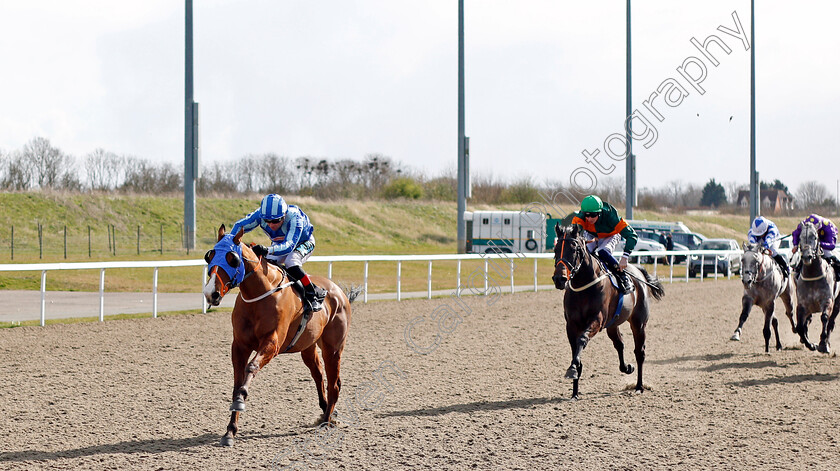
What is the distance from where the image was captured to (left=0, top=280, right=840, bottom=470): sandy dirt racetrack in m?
5.36

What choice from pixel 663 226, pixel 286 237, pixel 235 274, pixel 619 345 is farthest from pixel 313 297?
pixel 663 226

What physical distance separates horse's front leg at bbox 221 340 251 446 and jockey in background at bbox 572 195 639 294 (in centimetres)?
352

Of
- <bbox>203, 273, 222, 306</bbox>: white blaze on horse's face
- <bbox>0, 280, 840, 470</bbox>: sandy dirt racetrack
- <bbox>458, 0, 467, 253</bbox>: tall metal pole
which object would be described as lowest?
<bbox>0, 280, 840, 470</bbox>: sandy dirt racetrack

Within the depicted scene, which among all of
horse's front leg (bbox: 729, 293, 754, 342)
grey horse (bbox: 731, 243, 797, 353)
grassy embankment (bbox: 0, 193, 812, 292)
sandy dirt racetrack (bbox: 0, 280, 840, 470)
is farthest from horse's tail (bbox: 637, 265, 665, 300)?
grassy embankment (bbox: 0, 193, 812, 292)

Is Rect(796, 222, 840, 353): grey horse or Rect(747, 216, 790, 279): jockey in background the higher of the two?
Rect(747, 216, 790, 279): jockey in background

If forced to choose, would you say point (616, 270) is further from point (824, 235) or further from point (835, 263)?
point (835, 263)

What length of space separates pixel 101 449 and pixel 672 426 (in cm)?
409

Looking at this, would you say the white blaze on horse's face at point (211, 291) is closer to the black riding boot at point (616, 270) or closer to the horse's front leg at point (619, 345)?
the black riding boot at point (616, 270)

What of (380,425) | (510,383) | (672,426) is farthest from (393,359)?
(672,426)

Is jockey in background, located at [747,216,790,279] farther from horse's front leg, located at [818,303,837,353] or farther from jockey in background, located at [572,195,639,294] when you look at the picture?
jockey in background, located at [572,195,639,294]

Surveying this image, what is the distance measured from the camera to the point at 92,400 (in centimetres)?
702

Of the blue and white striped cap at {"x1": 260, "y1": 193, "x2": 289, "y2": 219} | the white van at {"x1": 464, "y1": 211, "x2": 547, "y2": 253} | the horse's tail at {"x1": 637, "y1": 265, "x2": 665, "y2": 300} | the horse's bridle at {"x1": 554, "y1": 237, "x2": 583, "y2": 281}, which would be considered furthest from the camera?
the white van at {"x1": 464, "y1": 211, "x2": 547, "y2": 253}

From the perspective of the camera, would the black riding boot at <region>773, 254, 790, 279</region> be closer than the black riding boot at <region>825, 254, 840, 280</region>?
No

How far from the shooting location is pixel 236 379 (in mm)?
5766
